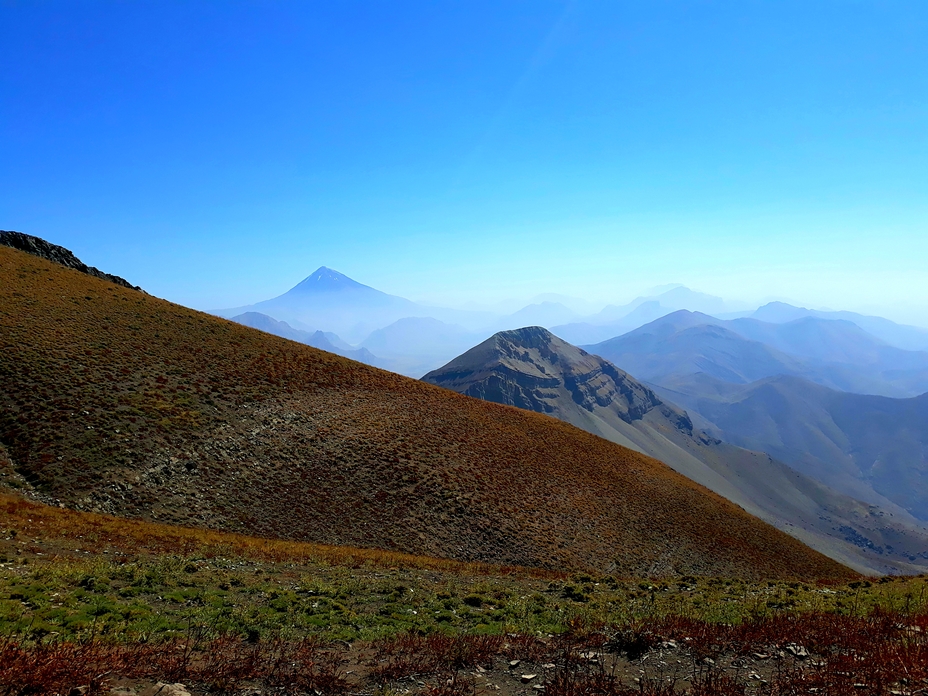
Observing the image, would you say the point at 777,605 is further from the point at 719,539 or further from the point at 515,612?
the point at 719,539

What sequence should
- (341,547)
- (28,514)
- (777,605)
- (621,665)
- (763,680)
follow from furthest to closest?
(341,547), (28,514), (777,605), (621,665), (763,680)

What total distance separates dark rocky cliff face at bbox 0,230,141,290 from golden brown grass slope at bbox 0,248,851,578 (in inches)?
422

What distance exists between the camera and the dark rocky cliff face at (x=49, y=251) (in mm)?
58688

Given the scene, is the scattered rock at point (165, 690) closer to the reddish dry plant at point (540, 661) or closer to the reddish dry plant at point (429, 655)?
the reddish dry plant at point (540, 661)

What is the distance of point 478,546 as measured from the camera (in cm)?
2952

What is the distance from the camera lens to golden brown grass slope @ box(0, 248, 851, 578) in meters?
27.7

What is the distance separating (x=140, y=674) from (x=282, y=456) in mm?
26076

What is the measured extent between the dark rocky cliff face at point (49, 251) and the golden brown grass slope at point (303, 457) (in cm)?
1072

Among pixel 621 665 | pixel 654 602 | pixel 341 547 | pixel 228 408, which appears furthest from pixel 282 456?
pixel 621 665

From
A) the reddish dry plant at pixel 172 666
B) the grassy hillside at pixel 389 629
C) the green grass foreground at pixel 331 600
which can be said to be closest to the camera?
the reddish dry plant at pixel 172 666

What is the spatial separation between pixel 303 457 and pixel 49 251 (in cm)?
5316

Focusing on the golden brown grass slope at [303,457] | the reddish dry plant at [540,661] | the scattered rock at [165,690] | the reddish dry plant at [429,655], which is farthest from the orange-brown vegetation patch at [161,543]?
the scattered rock at [165,690]

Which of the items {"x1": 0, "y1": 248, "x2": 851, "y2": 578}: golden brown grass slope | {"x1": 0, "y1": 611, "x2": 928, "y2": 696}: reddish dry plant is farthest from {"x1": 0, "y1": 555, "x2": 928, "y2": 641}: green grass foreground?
{"x1": 0, "y1": 248, "x2": 851, "y2": 578}: golden brown grass slope

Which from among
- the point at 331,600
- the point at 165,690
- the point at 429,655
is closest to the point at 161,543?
the point at 331,600
